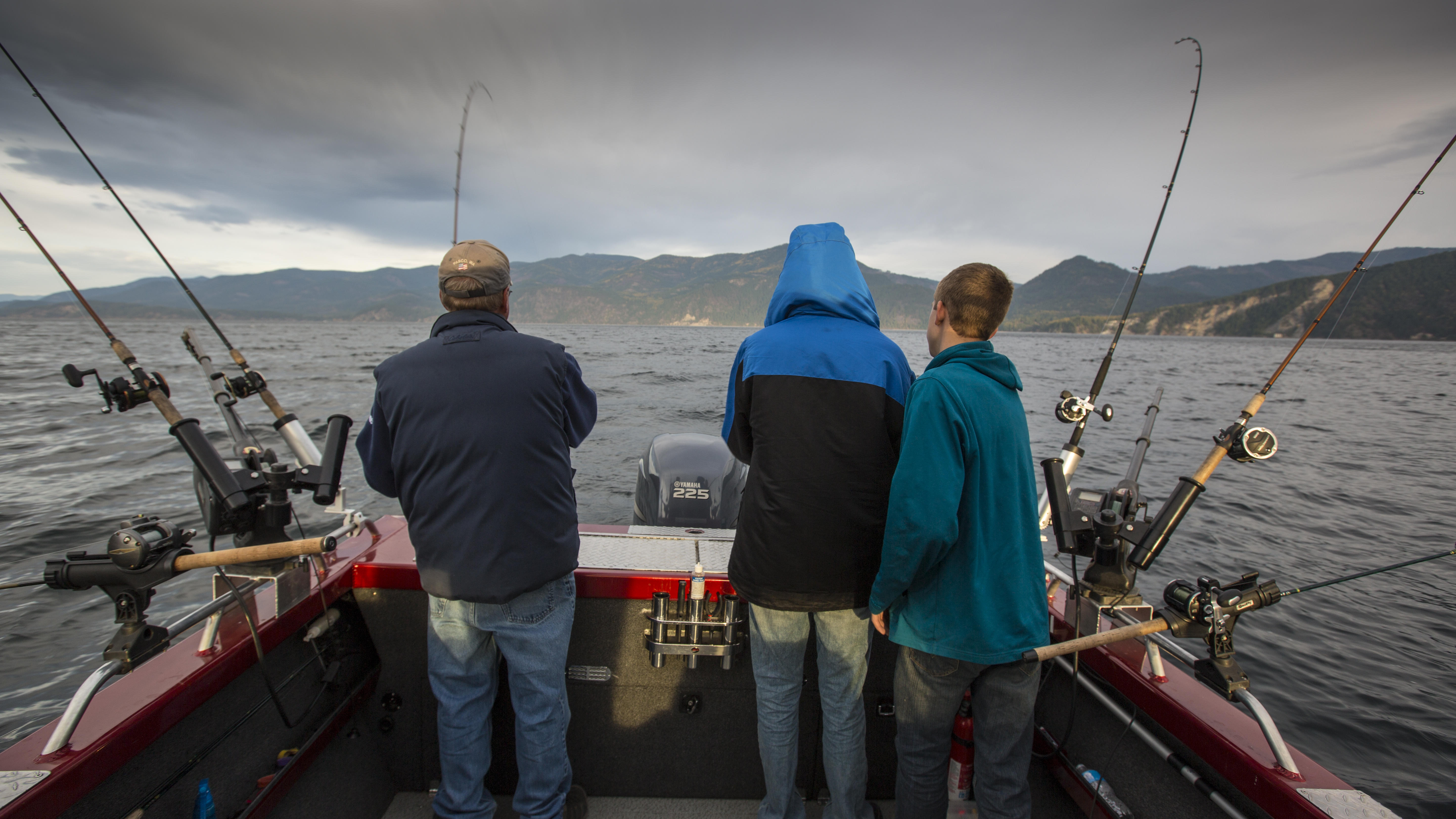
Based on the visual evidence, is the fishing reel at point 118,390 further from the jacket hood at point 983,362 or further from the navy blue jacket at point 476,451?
the jacket hood at point 983,362

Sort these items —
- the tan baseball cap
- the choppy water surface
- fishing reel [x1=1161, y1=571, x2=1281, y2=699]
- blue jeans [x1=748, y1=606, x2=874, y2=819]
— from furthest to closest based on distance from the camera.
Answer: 1. the choppy water surface
2. blue jeans [x1=748, y1=606, x2=874, y2=819]
3. the tan baseball cap
4. fishing reel [x1=1161, y1=571, x2=1281, y2=699]

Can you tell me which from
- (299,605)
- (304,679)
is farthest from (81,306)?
(304,679)

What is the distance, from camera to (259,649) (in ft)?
6.25

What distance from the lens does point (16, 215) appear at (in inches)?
100

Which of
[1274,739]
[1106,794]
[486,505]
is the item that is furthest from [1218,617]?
[486,505]

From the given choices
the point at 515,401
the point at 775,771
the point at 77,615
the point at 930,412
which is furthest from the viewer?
the point at 77,615

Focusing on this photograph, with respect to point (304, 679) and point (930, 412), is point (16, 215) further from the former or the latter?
point (930, 412)

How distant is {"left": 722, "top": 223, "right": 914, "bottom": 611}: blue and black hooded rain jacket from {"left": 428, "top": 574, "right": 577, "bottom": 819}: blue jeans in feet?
2.30

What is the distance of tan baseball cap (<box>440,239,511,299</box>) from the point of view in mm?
1886

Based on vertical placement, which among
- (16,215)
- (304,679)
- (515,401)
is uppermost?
(16,215)

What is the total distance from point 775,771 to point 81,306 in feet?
11.7

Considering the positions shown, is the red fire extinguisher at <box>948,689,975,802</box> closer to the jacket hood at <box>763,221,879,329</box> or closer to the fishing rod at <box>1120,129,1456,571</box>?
the fishing rod at <box>1120,129,1456,571</box>

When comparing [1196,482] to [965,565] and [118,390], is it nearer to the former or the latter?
[965,565]

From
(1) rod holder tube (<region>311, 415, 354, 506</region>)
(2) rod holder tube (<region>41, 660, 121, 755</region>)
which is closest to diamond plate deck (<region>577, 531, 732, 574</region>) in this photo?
(1) rod holder tube (<region>311, 415, 354, 506</region>)
